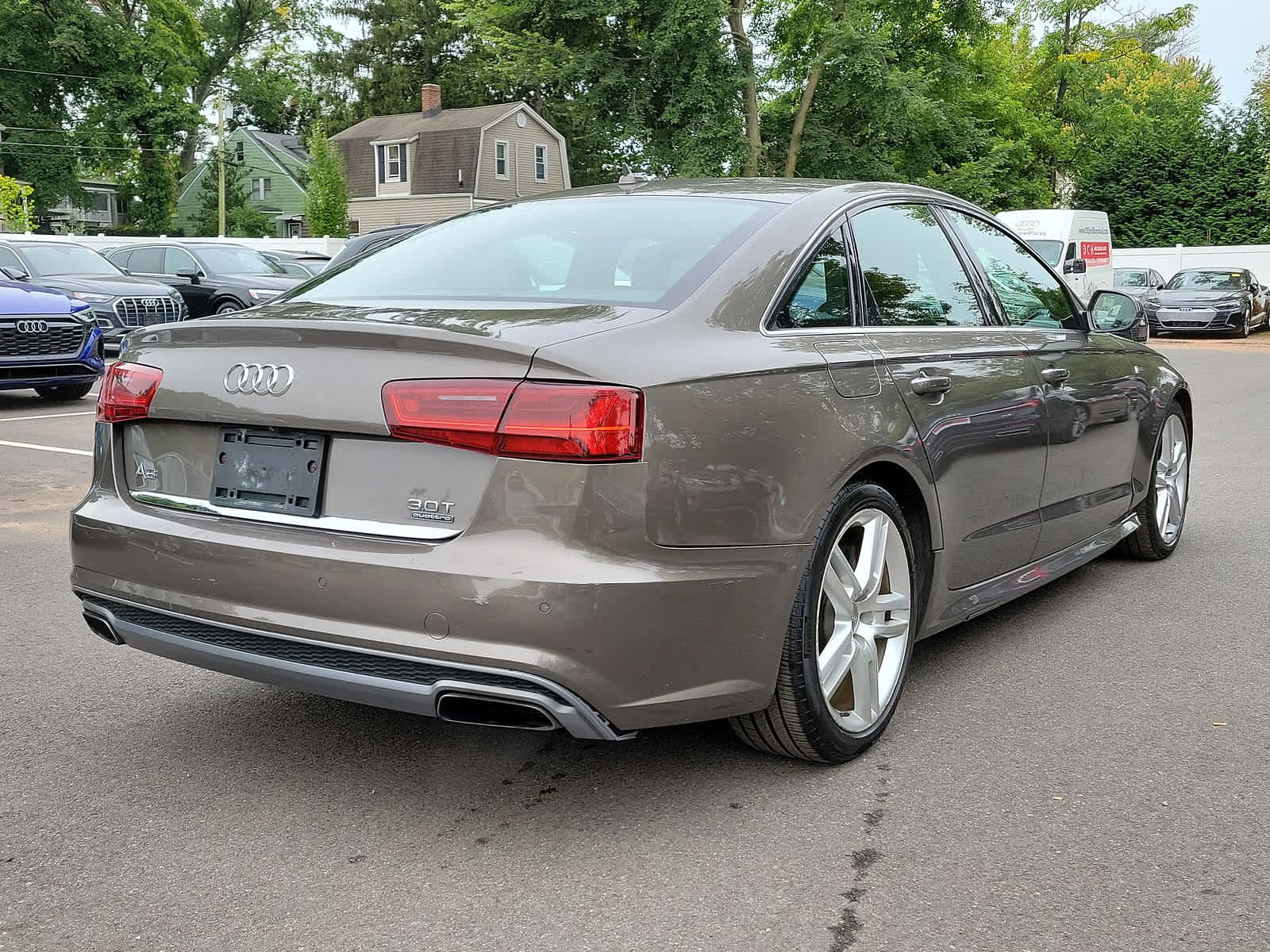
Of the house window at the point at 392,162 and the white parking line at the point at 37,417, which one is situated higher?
the house window at the point at 392,162

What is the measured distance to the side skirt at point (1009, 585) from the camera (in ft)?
13.1

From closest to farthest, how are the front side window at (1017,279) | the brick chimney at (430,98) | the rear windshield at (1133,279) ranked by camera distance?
1. the front side window at (1017,279)
2. the rear windshield at (1133,279)
3. the brick chimney at (430,98)

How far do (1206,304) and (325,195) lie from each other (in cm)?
3122

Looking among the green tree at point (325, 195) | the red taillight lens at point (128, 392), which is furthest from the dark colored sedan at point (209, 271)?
the green tree at point (325, 195)

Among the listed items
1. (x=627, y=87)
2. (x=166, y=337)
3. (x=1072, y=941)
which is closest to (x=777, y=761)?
(x=1072, y=941)

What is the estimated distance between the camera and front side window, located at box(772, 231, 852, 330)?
3.47 meters

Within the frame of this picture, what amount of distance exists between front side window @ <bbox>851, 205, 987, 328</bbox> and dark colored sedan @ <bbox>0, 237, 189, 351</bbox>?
13123 mm

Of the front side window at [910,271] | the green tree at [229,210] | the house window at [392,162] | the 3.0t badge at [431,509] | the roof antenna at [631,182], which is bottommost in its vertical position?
the 3.0t badge at [431,509]

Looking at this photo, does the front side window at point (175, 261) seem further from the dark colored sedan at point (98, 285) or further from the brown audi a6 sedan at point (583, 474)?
the brown audi a6 sedan at point (583, 474)

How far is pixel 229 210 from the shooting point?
193ft

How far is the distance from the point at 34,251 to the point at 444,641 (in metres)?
15.7

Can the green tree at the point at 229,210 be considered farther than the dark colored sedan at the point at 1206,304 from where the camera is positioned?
Yes

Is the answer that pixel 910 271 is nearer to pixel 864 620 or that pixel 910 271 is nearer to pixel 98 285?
pixel 864 620

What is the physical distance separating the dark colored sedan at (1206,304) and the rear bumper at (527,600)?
84.7 ft
